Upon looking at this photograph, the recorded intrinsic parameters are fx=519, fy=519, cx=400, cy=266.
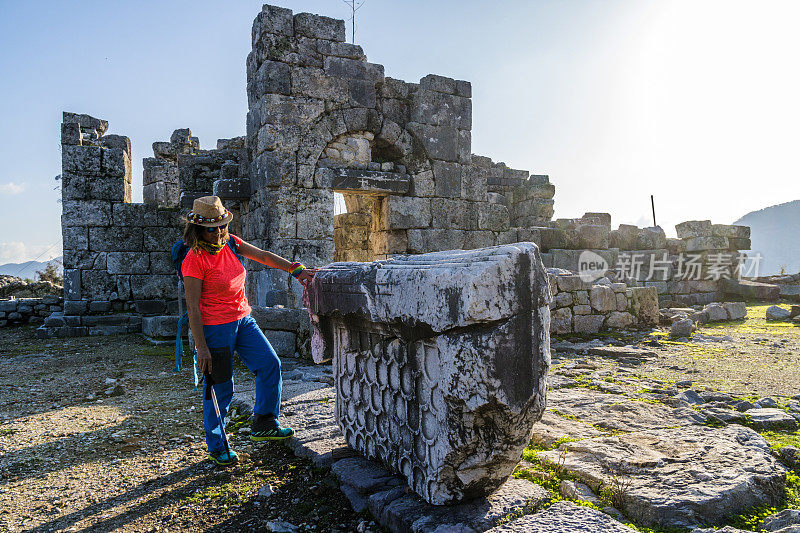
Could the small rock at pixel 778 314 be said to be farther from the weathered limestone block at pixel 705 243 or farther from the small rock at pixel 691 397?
the small rock at pixel 691 397

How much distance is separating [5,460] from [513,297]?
11.9 ft

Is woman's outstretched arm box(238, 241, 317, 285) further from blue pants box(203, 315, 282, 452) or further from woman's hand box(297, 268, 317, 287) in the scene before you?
blue pants box(203, 315, 282, 452)

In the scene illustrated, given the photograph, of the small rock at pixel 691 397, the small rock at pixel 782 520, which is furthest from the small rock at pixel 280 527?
the small rock at pixel 691 397

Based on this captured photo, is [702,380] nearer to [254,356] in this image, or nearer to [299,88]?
[254,356]

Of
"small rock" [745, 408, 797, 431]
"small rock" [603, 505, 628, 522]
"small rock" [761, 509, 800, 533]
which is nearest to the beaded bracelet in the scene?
"small rock" [603, 505, 628, 522]

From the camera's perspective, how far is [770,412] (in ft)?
12.1

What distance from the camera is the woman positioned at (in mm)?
3258

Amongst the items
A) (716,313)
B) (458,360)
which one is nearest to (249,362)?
(458,360)

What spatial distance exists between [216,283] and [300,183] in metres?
5.08

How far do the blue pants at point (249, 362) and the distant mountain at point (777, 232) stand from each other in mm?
104085

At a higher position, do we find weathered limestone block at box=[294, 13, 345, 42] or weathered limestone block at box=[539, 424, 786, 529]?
weathered limestone block at box=[294, 13, 345, 42]

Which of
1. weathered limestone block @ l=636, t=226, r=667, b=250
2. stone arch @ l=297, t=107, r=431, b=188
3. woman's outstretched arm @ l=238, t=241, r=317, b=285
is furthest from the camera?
weathered limestone block @ l=636, t=226, r=667, b=250

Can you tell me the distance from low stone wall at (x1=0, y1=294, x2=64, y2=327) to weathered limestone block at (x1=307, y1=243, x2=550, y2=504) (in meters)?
11.6

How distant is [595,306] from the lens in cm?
846
